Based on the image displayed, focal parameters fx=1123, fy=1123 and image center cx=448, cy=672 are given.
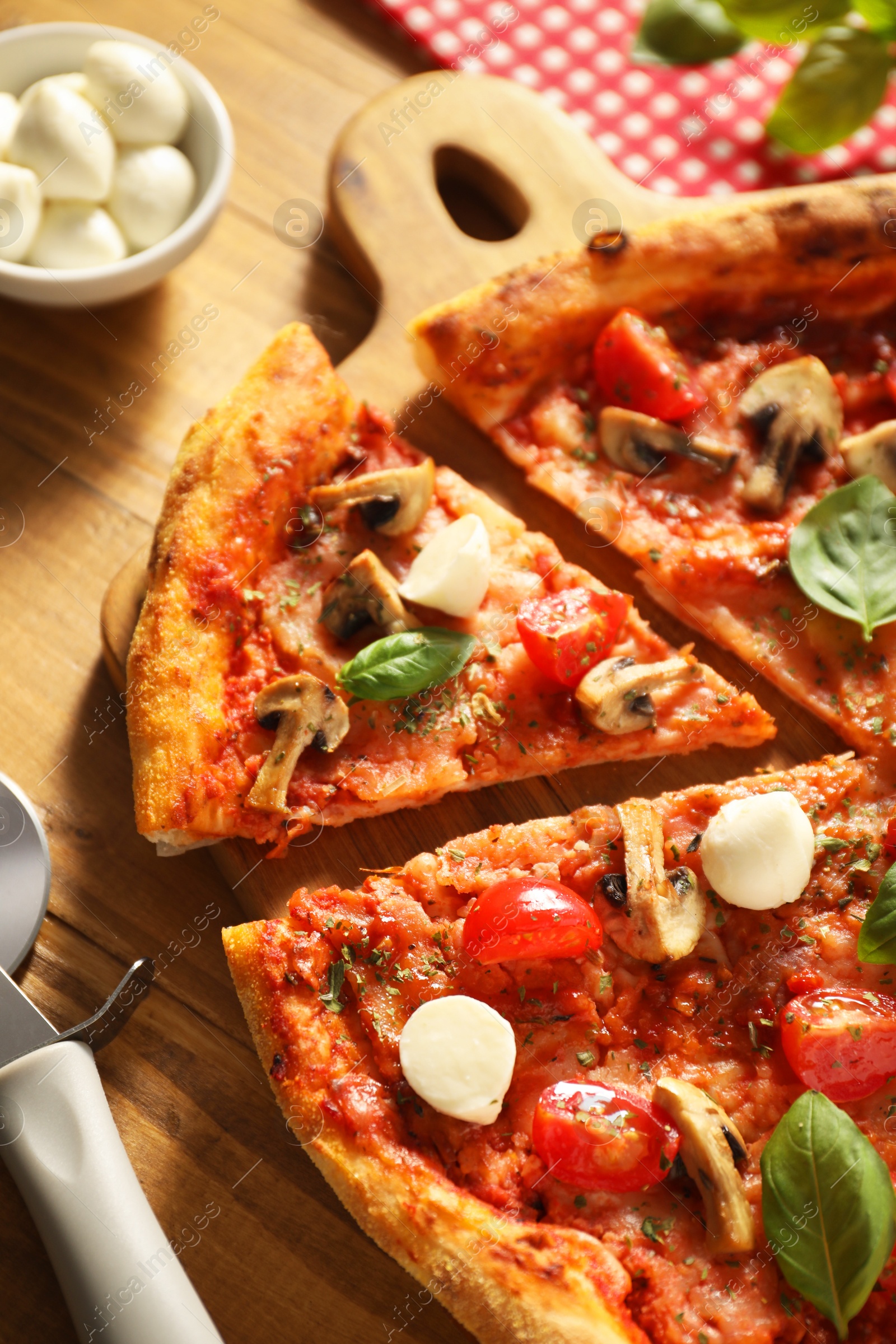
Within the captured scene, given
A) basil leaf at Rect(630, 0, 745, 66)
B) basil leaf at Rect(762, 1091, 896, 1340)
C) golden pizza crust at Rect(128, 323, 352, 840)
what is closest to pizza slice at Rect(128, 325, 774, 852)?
golden pizza crust at Rect(128, 323, 352, 840)

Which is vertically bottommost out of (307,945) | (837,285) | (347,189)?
(837,285)

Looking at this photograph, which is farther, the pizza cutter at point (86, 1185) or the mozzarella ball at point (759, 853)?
the mozzarella ball at point (759, 853)

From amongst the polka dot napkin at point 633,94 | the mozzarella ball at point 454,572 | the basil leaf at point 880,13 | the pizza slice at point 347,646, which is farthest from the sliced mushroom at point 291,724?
the basil leaf at point 880,13

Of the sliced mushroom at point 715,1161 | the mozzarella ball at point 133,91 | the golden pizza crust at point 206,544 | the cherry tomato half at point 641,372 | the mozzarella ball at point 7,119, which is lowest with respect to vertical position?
the sliced mushroom at point 715,1161

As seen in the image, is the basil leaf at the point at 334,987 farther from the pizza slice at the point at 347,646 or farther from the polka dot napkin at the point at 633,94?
the polka dot napkin at the point at 633,94

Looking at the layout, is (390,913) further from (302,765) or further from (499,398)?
(499,398)

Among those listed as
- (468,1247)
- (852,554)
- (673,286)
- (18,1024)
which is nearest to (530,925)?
(468,1247)

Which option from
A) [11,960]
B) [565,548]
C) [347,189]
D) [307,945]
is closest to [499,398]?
[565,548]
